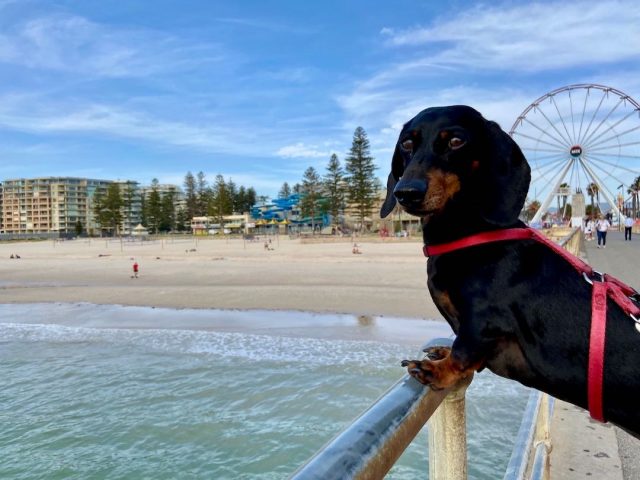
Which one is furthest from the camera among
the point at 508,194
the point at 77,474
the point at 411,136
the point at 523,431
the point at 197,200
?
the point at 197,200

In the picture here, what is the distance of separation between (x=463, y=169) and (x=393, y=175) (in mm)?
371

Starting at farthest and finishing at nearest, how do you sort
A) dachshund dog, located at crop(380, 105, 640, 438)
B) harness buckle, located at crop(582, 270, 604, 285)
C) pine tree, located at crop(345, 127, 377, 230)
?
pine tree, located at crop(345, 127, 377, 230) < harness buckle, located at crop(582, 270, 604, 285) < dachshund dog, located at crop(380, 105, 640, 438)

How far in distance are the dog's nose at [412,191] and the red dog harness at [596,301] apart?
0.19 meters

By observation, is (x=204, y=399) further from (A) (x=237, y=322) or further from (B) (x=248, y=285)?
(B) (x=248, y=285)

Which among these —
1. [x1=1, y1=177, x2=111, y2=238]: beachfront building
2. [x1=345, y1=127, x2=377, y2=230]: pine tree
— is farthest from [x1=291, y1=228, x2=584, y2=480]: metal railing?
[x1=1, y1=177, x2=111, y2=238]: beachfront building

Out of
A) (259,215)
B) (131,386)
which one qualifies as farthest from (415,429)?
(259,215)

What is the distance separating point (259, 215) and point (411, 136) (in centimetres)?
10761

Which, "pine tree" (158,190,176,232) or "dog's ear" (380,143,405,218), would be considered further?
"pine tree" (158,190,176,232)

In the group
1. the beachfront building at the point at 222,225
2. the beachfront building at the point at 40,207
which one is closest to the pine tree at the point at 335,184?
the beachfront building at the point at 222,225

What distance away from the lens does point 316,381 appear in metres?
8.16

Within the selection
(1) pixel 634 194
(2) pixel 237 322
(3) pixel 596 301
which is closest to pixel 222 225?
(1) pixel 634 194

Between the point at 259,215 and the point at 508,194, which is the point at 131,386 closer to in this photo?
the point at 508,194

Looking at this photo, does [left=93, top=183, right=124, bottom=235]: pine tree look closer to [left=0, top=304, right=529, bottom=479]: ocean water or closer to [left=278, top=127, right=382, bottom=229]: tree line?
[left=278, top=127, right=382, bottom=229]: tree line

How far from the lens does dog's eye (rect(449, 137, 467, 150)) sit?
63.2 inches
